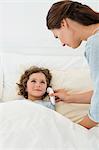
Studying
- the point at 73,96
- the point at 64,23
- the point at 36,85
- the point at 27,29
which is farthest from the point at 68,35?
the point at 27,29

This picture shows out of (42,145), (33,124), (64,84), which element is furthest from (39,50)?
(42,145)

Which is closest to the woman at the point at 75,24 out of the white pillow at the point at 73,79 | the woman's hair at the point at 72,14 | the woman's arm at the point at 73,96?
the woman's hair at the point at 72,14

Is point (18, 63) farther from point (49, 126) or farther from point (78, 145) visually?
point (78, 145)

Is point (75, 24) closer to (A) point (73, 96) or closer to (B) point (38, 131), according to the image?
(B) point (38, 131)

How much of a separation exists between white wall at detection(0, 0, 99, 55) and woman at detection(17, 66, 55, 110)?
357 mm

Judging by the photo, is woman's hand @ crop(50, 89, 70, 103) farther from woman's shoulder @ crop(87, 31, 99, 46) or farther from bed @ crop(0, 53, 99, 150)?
woman's shoulder @ crop(87, 31, 99, 46)

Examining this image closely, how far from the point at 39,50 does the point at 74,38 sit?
41.0 inches

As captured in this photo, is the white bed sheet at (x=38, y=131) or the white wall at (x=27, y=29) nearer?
the white bed sheet at (x=38, y=131)

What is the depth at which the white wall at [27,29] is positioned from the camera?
2250mm

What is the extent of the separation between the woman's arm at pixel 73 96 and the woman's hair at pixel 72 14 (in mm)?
548

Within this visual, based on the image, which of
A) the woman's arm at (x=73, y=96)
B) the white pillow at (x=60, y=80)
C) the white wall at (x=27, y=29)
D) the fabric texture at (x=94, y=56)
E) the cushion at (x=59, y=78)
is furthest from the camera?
the white wall at (x=27, y=29)

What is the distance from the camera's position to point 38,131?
4.38 ft

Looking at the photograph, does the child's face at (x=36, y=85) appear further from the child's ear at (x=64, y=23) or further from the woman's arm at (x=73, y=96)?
the child's ear at (x=64, y=23)

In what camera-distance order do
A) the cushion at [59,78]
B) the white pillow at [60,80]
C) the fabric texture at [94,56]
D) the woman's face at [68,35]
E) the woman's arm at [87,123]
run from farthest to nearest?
the white pillow at [60,80] < the cushion at [59,78] < the woman's arm at [87,123] < the woman's face at [68,35] < the fabric texture at [94,56]
